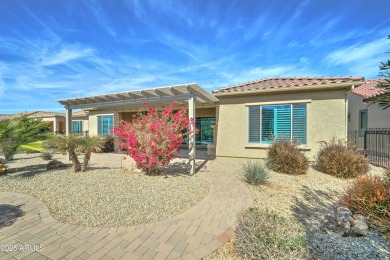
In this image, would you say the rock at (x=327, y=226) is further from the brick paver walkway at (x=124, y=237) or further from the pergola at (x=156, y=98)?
the pergola at (x=156, y=98)

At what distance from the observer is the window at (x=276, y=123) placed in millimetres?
9890

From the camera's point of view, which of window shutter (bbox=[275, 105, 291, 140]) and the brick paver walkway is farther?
window shutter (bbox=[275, 105, 291, 140])

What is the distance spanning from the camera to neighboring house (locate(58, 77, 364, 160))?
9141mm

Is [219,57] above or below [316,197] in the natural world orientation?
above

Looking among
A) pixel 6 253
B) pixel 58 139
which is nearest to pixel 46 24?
pixel 58 139

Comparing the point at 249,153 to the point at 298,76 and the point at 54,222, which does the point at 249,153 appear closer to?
the point at 298,76

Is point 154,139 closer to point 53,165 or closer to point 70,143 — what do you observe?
point 70,143

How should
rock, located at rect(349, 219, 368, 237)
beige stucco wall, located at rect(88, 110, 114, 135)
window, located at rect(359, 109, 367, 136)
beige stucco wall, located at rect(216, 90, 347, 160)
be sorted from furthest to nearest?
beige stucco wall, located at rect(88, 110, 114, 135)
window, located at rect(359, 109, 367, 136)
beige stucco wall, located at rect(216, 90, 347, 160)
rock, located at rect(349, 219, 368, 237)

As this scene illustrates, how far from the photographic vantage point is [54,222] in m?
3.89

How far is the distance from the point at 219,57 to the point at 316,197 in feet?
36.0

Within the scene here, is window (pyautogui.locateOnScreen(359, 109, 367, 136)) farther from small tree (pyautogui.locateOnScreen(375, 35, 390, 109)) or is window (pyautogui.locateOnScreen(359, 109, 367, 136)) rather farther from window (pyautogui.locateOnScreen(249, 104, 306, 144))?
small tree (pyautogui.locateOnScreen(375, 35, 390, 109))

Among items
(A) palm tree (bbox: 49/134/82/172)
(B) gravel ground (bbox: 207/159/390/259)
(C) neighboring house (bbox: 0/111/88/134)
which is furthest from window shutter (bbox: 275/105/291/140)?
(C) neighboring house (bbox: 0/111/88/134)

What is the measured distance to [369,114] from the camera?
12633mm

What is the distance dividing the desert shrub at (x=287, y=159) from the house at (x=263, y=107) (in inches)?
64.1
